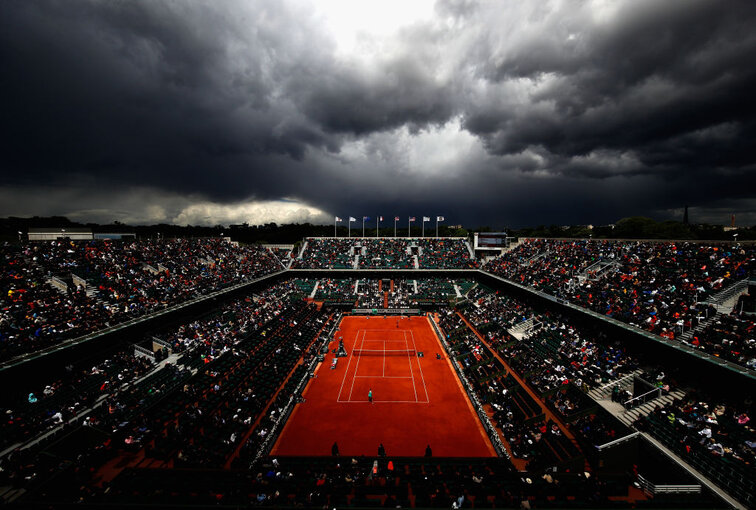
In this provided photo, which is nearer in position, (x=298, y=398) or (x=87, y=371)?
(x=87, y=371)

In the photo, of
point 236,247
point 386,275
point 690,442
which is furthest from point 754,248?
point 236,247

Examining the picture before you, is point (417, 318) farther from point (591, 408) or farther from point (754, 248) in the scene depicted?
point (754, 248)

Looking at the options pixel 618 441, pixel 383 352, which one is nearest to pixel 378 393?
pixel 383 352

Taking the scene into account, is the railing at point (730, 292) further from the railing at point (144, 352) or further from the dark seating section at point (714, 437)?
the railing at point (144, 352)

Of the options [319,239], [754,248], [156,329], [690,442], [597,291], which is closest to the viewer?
[690,442]

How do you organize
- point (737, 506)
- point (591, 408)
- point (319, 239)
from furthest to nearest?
point (319, 239) → point (591, 408) → point (737, 506)

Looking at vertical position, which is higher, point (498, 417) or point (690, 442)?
point (690, 442)
